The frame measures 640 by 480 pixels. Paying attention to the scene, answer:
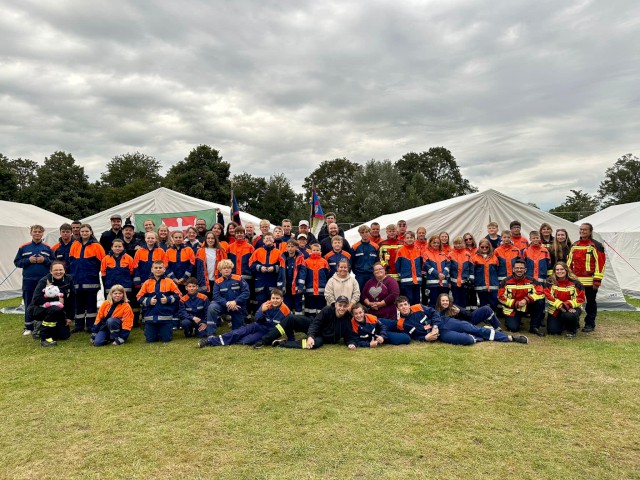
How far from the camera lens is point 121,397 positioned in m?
3.50

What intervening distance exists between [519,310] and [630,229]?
21.5ft

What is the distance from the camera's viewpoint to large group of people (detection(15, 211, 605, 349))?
5.36 m

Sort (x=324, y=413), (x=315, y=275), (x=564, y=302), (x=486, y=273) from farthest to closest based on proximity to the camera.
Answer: (x=486, y=273) → (x=315, y=275) → (x=564, y=302) → (x=324, y=413)

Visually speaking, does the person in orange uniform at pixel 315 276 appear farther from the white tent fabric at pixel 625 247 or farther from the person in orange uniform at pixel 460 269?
the white tent fabric at pixel 625 247

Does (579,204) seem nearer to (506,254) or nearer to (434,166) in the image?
(434,166)

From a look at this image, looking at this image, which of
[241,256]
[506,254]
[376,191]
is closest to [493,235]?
[506,254]

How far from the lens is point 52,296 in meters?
5.45

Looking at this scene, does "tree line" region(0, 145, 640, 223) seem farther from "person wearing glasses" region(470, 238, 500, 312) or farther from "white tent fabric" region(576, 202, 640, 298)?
"person wearing glasses" region(470, 238, 500, 312)

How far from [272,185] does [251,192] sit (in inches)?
95.3

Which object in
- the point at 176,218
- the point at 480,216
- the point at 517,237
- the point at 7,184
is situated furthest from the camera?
the point at 7,184

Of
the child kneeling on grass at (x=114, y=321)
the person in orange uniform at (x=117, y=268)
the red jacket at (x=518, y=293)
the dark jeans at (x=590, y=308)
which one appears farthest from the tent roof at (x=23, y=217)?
the dark jeans at (x=590, y=308)

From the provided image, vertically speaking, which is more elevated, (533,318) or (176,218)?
(176,218)

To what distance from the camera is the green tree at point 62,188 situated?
87.5ft

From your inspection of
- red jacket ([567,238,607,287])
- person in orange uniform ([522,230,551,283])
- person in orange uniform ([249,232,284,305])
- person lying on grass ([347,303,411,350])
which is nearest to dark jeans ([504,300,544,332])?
person in orange uniform ([522,230,551,283])
